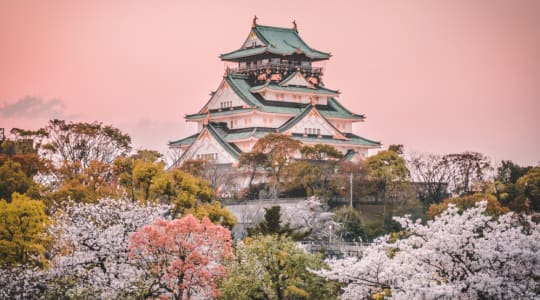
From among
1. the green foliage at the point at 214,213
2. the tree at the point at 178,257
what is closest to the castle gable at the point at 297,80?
the green foliage at the point at 214,213

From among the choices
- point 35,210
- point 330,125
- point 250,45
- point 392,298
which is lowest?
point 392,298

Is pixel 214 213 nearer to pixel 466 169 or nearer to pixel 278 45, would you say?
pixel 466 169

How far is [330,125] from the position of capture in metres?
87.4

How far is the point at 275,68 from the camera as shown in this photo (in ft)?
300

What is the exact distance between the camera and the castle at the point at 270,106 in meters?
84.9

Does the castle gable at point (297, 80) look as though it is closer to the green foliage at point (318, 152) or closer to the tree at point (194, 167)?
the green foliage at point (318, 152)

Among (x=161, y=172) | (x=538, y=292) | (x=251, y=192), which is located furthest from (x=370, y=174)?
(x=538, y=292)

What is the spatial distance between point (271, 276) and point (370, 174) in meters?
34.2

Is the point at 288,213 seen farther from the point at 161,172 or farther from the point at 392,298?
the point at 392,298

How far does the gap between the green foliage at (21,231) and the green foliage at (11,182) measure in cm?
734

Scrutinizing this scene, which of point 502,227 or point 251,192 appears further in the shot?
point 251,192

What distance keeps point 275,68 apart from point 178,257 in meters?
55.3

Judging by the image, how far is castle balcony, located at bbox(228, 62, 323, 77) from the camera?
91.3 meters

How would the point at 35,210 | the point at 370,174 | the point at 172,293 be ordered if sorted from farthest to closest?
the point at 370,174 < the point at 35,210 < the point at 172,293
